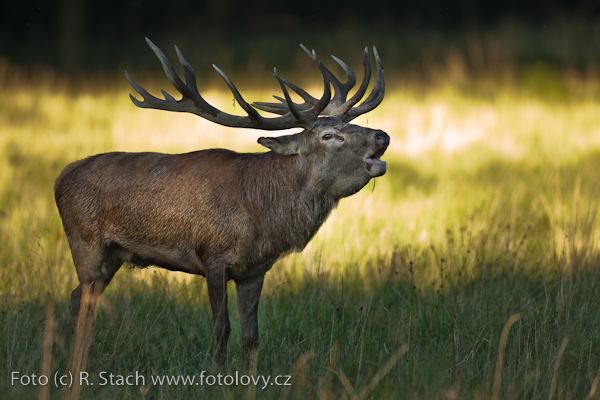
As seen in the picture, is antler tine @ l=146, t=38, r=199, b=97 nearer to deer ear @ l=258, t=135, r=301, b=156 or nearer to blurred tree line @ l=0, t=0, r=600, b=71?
deer ear @ l=258, t=135, r=301, b=156

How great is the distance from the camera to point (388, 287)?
5.42 metres

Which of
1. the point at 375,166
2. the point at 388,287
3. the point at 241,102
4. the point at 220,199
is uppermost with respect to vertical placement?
the point at 241,102

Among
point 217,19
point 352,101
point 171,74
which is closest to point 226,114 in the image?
point 171,74

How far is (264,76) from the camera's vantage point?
45.5 ft

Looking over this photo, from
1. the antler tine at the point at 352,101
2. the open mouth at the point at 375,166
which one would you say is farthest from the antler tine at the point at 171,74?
the open mouth at the point at 375,166

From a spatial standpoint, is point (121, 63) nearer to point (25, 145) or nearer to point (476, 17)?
point (25, 145)

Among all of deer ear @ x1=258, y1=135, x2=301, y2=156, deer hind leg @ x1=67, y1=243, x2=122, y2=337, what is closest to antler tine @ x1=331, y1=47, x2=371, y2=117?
deer ear @ x1=258, y1=135, x2=301, y2=156

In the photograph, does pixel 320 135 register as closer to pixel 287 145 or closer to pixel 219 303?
pixel 287 145

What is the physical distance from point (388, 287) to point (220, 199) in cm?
162

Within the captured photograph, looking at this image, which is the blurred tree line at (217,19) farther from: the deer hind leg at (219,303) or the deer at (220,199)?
the deer hind leg at (219,303)

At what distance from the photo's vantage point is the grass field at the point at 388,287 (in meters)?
3.84

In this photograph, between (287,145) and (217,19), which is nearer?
(287,145)

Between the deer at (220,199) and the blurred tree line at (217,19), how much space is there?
44.8 ft

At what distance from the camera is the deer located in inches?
172
